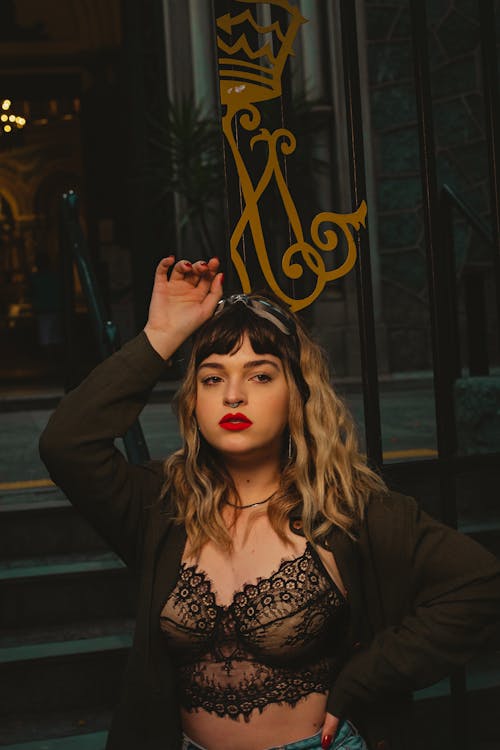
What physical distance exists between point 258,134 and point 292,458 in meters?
0.74

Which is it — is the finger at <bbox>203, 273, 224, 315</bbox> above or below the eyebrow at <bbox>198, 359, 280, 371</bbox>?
above

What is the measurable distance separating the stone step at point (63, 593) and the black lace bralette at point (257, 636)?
175 cm

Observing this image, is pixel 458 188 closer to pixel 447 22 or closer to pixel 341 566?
pixel 447 22

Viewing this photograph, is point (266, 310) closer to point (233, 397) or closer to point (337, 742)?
point (233, 397)

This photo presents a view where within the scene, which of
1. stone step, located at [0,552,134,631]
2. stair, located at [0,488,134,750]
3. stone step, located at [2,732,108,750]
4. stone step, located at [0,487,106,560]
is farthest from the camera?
stone step, located at [0,487,106,560]

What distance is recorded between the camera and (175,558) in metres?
1.76

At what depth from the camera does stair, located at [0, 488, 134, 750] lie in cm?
305

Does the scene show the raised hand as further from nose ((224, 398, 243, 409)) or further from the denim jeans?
the denim jeans

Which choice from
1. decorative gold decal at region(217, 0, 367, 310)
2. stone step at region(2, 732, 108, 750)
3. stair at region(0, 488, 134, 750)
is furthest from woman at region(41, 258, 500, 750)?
stair at region(0, 488, 134, 750)

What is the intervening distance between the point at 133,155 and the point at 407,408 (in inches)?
176

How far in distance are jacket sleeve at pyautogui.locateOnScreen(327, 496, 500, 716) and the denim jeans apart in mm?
44

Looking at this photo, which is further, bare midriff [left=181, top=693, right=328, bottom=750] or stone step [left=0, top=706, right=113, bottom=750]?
stone step [left=0, top=706, right=113, bottom=750]

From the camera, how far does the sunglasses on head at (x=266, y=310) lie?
5.97ft

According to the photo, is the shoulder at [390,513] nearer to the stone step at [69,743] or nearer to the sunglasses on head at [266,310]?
the sunglasses on head at [266,310]
